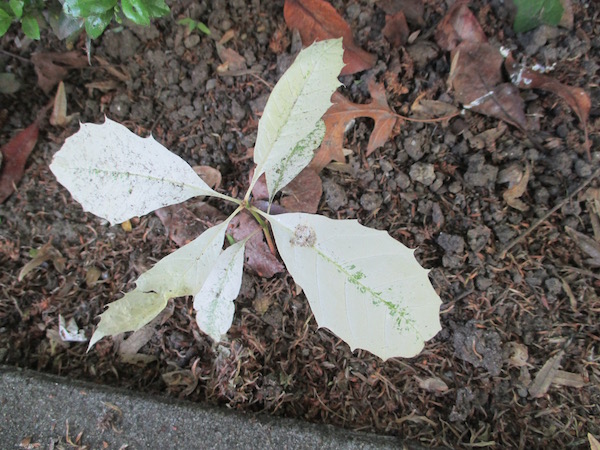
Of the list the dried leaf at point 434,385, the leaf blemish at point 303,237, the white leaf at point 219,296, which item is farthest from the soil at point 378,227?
the leaf blemish at point 303,237

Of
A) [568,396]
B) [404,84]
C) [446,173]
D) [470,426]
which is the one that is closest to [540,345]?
[568,396]

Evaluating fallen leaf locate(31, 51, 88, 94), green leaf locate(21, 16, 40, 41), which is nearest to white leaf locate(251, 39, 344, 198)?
green leaf locate(21, 16, 40, 41)

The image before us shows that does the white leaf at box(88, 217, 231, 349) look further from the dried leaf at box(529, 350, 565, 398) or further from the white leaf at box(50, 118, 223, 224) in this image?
the dried leaf at box(529, 350, 565, 398)

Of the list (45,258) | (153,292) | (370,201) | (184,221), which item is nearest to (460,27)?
(370,201)

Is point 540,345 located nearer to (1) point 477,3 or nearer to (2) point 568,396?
(2) point 568,396

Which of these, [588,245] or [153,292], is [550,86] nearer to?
[588,245]

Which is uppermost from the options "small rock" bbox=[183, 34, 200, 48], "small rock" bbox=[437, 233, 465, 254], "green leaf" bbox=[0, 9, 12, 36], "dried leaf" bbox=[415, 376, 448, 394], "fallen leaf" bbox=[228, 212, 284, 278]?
"green leaf" bbox=[0, 9, 12, 36]
